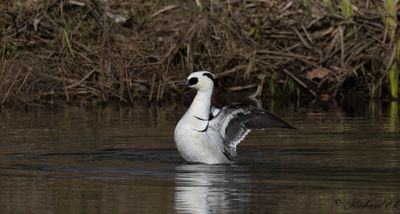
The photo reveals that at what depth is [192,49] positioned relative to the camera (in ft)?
57.7

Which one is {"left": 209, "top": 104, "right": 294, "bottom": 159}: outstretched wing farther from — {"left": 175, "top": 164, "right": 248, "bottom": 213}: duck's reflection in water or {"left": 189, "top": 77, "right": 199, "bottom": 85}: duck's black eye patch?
{"left": 175, "top": 164, "right": 248, "bottom": 213}: duck's reflection in water

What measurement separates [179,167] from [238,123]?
3.66 feet

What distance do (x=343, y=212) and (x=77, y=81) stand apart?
948 cm

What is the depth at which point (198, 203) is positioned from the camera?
8.74 m

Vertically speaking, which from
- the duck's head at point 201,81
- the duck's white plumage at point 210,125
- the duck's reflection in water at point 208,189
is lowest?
the duck's reflection in water at point 208,189

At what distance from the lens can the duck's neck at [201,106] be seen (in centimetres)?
1166

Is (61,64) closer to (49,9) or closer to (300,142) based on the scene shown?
(49,9)

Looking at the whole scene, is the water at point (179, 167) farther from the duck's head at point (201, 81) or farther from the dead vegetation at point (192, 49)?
the dead vegetation at point (192, 49)

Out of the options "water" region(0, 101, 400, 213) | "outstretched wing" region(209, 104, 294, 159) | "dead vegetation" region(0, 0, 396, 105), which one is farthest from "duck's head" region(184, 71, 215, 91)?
"dead vegetation" region(0, 0, 396, 105)

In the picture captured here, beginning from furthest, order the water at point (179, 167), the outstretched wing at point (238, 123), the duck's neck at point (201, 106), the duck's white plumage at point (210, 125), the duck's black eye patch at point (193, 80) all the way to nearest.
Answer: the duck's black eye patch at point (193, 80), the outstretched wing at point (238, 123), the duck's neck at point (201, 106), the duck's white plumage at point (210, 125), the water at point (179, 167)

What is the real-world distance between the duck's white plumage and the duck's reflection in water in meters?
0.21

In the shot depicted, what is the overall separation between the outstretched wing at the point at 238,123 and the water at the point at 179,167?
0.27 meters

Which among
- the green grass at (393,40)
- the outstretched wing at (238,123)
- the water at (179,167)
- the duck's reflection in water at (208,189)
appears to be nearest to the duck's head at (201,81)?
the outstretched wing at (238,123)

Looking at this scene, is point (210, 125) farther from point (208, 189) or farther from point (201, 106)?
point (208, 189)
